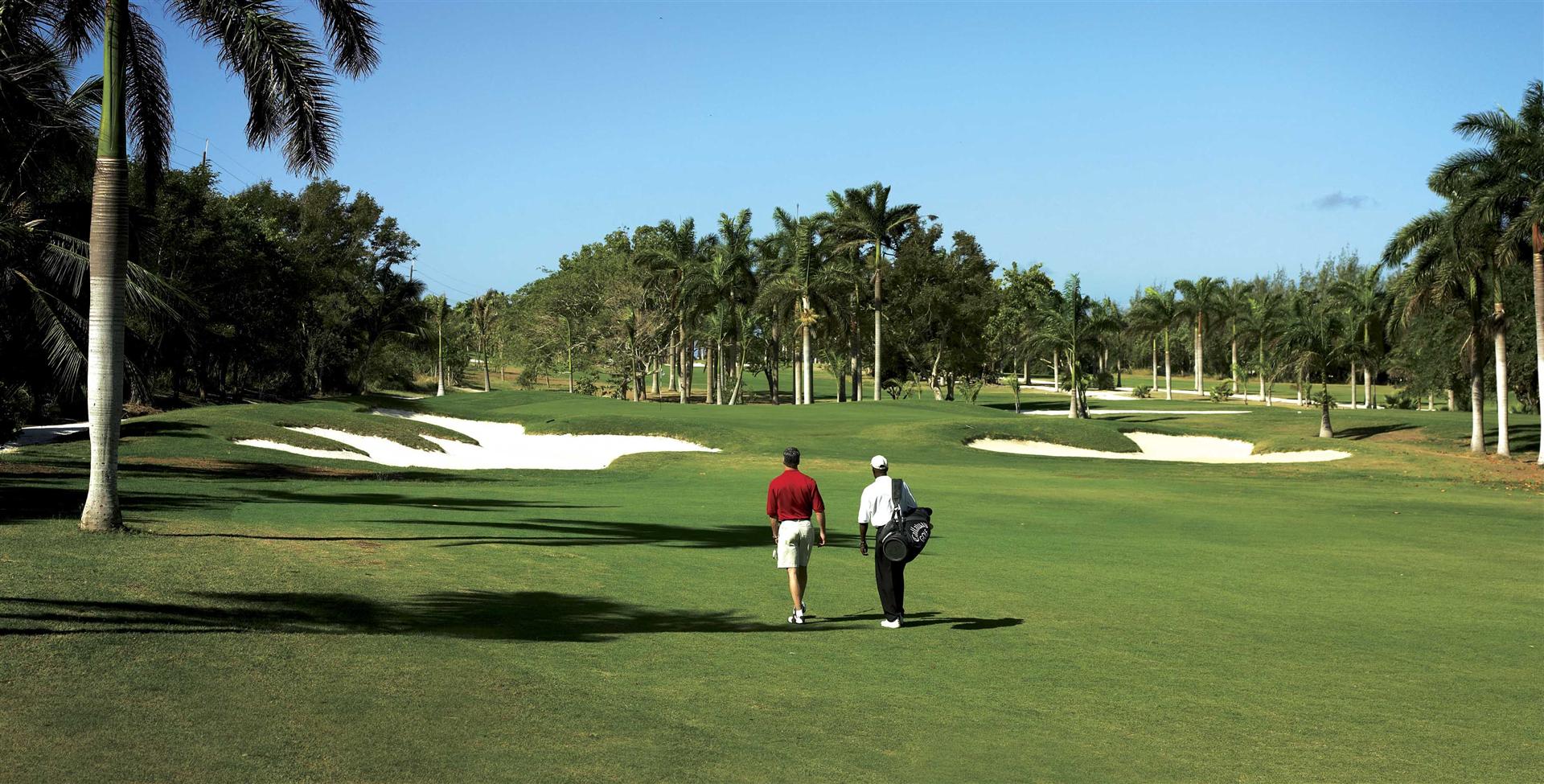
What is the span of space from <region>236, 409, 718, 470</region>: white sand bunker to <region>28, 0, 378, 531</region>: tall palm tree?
71.9 feet

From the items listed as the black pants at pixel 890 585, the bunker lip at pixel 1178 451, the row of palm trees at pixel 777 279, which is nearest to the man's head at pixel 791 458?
the black pants at pixel 890 585

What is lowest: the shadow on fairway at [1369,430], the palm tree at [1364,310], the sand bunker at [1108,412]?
the shadow on fairway at [1369,430]

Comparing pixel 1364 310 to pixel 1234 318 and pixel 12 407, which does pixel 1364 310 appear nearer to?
pixel 1234 318

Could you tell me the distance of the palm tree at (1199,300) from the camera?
120m

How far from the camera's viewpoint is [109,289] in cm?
1725

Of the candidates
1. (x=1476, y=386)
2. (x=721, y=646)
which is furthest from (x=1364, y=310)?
(x=721, y=646)

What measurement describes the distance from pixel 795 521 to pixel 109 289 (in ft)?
36.4

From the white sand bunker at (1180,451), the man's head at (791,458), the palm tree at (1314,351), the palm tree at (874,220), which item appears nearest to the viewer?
the man's head at (791,458)

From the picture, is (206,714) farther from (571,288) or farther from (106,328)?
(571,288)

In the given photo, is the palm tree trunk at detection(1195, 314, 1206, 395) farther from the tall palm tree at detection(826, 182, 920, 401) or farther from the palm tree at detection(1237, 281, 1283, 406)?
the tall palm tree at detection(826, 182, 920, 401)

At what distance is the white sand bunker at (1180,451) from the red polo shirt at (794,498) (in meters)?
40.4

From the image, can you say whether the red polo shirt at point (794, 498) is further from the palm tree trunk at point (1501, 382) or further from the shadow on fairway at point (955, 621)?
the palm tree trunk at point (1501, 382)

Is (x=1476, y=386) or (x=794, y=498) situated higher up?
(x=1476, y=386)

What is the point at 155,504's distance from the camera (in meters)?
21.8
